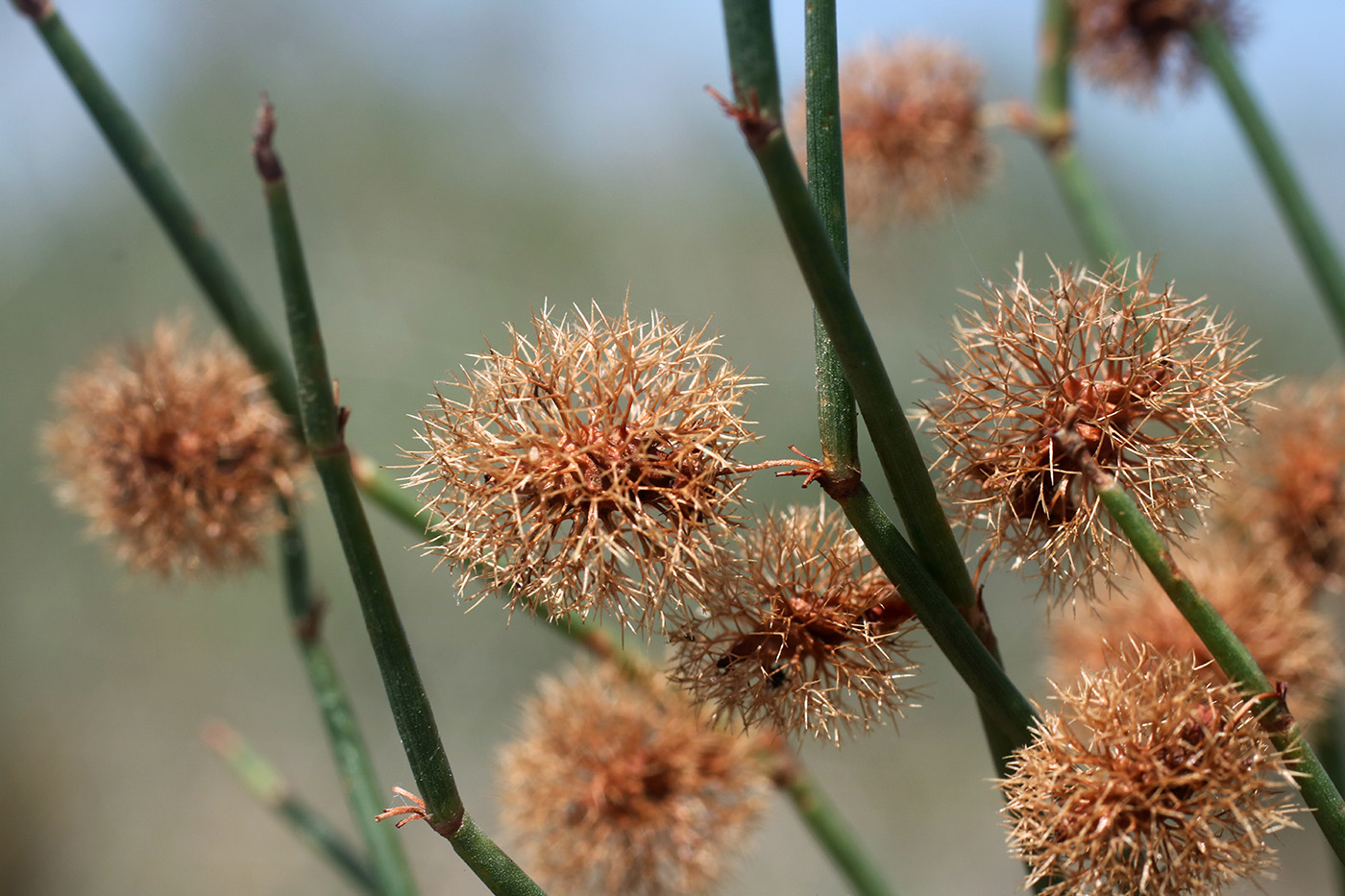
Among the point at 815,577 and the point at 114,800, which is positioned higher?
the point at 815,577

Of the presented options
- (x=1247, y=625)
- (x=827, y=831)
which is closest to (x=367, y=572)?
(x=827, y=831)

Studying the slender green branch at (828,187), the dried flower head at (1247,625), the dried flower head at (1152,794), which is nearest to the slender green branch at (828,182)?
the slender green branch at (828,187)

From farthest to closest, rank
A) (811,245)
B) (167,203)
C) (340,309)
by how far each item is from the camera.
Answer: (340,309) → (167,203) → (811,245)

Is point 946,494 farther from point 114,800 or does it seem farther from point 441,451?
point 114,800

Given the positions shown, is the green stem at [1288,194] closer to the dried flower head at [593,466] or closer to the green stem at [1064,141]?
the green stem at [1064,141]

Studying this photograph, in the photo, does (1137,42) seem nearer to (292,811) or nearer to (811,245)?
(811,245)

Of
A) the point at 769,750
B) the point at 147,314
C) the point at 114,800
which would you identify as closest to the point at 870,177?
the point at 769,750
